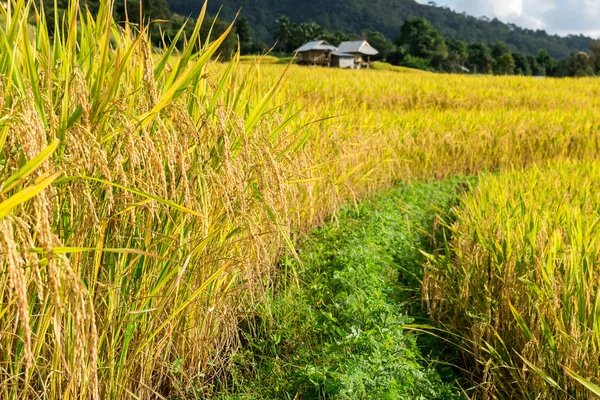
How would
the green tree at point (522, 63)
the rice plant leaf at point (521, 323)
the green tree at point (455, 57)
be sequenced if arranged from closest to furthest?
the rice plant leaf at point (521, 323) < the green tree at point (455, 57) < the green tree at point (522, 63)

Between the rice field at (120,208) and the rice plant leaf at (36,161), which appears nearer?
the rice plant leaf at (36,161)

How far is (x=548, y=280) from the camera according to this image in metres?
2.37

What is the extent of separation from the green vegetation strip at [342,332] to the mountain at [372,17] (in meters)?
111

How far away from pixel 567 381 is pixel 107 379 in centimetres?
192

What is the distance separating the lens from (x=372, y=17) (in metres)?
128

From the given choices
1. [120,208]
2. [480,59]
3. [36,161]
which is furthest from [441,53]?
[36,161]

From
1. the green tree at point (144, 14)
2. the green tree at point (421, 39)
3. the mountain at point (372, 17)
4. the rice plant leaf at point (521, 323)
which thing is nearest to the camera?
the green tree at point (144, 14)

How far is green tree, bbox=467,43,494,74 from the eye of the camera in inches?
2650

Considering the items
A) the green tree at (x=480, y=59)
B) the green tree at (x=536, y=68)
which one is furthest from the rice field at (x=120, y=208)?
the green tree at (x=536, y=68)

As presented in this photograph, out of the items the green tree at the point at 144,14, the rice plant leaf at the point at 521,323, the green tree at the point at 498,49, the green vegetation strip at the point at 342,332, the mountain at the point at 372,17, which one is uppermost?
the mountain at the point at 372,17

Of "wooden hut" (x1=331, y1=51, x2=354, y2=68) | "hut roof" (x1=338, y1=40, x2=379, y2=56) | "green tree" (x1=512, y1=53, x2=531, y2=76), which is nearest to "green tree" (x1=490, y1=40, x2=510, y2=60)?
"green tree" (x1=512, y1=53, x2=531, y2=76)

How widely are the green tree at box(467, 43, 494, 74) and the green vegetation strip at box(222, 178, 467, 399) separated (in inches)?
2711

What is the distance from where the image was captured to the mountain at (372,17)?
12112cm

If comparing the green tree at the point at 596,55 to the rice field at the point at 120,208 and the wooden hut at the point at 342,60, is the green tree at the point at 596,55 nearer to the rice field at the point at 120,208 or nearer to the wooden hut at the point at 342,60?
the wooden hut at the point at 342,60
